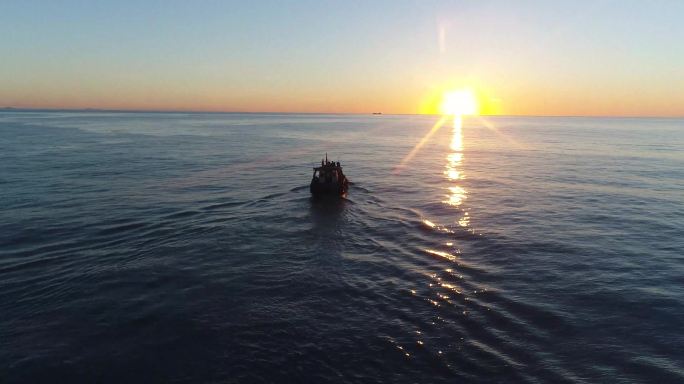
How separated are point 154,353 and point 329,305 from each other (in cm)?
910

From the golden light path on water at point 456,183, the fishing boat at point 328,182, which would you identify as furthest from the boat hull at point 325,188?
the golden light path on water at point 456,183

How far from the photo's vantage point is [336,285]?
25984 mm

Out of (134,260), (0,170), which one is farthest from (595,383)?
(0,170)

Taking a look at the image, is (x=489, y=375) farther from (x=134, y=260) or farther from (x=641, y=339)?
(x=134, y=260)

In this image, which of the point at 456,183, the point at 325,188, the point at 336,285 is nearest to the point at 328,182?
the point at 325,188

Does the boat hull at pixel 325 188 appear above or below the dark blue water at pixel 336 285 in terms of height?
above

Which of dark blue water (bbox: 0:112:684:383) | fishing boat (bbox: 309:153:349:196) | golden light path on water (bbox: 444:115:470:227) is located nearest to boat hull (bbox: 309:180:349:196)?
fishing boat (bbox: 309:153:349:196)

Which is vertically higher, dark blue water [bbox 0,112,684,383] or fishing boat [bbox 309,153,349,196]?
fishing boat [bbox 309,153,349,196]

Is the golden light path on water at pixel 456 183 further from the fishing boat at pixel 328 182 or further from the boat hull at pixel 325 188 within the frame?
the boat hull at pixel 325 188

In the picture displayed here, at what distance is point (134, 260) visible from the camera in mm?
29141

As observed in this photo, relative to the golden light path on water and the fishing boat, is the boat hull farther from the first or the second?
the golden light path on water

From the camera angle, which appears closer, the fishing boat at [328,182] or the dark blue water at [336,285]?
the dark blue water at [336,285]

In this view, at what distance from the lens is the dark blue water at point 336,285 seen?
18312 millimetres

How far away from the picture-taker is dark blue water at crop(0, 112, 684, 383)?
18312mm
